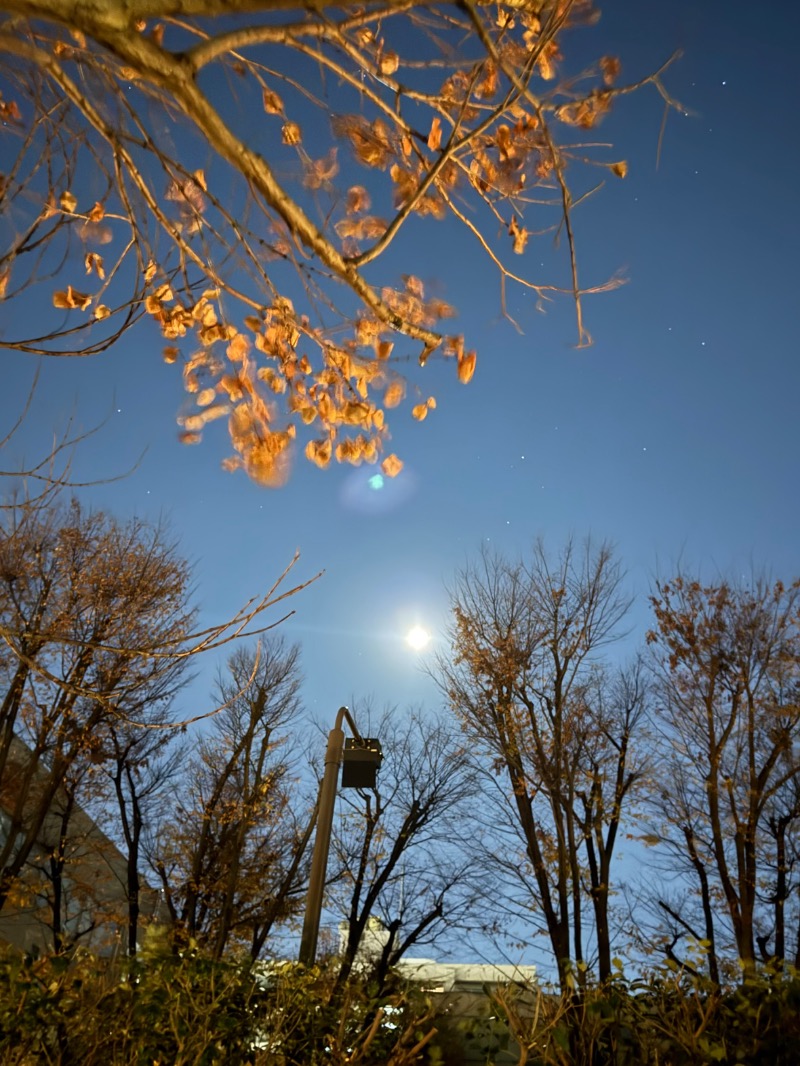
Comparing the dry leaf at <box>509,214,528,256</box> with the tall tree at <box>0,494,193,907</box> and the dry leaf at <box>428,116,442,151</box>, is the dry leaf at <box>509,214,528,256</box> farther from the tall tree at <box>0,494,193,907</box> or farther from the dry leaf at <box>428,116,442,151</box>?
the tall tree at <box>0,494,193,907</box>

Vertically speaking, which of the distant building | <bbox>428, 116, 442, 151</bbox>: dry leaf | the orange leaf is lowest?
the distant building

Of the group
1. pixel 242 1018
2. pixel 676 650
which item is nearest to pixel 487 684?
pixel 676 650

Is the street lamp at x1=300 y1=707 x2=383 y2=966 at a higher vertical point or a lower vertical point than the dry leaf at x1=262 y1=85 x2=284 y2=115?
lower

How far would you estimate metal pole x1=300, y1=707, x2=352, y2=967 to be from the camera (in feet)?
19.5

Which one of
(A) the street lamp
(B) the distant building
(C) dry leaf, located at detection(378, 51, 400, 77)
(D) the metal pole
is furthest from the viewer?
(B) the distant building

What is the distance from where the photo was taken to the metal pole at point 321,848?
5950mm

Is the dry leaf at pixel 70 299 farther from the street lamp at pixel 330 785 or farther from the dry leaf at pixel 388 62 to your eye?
the street lamp at pixel 330 785

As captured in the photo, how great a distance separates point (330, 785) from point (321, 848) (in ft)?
1.90

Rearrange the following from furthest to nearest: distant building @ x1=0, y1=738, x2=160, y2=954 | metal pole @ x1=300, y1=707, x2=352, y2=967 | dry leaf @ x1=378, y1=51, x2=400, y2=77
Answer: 1. distant building @ x1=0, y1=738, x2=160, y2=954
2. metal pole @ x1=300, y1=707, x2=352, y2=967
3. dry leaf @ x1=378, y1=51, x2=400, y2=77

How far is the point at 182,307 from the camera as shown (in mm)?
3504

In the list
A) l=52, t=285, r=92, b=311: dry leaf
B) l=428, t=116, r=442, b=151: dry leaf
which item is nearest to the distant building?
l=52, t=285, r=92, b=311: dry leaf

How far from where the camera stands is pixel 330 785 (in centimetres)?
684

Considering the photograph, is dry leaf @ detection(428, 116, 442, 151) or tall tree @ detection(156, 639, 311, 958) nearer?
dry leaf @ detection(428, 116, 442, 151)

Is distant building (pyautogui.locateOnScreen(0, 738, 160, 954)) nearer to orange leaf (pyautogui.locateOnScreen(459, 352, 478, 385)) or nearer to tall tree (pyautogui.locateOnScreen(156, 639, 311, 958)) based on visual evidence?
tall tree (pyautogui.locateOnScreen(156, 639, 311, 958))
